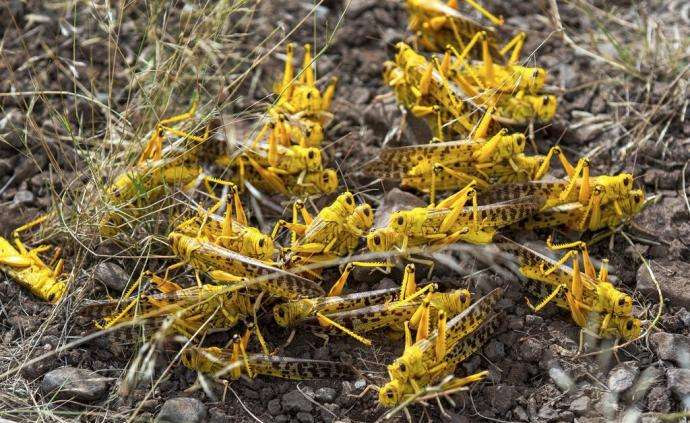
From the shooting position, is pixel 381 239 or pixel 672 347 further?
pixel 381 239

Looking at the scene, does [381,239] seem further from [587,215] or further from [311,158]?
[587,215]

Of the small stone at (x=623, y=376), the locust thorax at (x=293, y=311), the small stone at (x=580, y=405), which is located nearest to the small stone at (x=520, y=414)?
the small stone at (x=580, y=405)

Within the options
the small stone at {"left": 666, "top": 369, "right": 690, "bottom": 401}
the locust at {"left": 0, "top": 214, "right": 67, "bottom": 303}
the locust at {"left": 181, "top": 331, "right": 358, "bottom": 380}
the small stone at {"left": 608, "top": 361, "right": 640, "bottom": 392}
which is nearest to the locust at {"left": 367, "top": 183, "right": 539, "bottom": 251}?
the locust at {"left": 181, "top": 331, "right": 358, "bottom": 380}

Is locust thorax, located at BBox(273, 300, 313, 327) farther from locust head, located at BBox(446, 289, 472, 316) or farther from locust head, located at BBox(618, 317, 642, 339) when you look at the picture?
locust head, located at BBox(618, 317, 642, 339)

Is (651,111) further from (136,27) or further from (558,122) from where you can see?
(136,27)

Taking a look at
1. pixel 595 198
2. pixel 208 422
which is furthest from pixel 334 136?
pixel 208 422

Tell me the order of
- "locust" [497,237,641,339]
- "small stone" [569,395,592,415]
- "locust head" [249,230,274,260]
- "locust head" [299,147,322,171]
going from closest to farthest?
"small stone" [569,395,592,415]
"locust" [497,237,641,339]
"locust head" [249,230,274,260]
"locust head" [299,147,322,171]

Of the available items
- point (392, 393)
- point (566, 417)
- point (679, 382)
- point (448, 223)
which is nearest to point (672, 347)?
point (679, 382)

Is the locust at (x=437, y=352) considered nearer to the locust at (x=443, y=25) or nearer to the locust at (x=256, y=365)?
the locust at (x=256, y=365)
